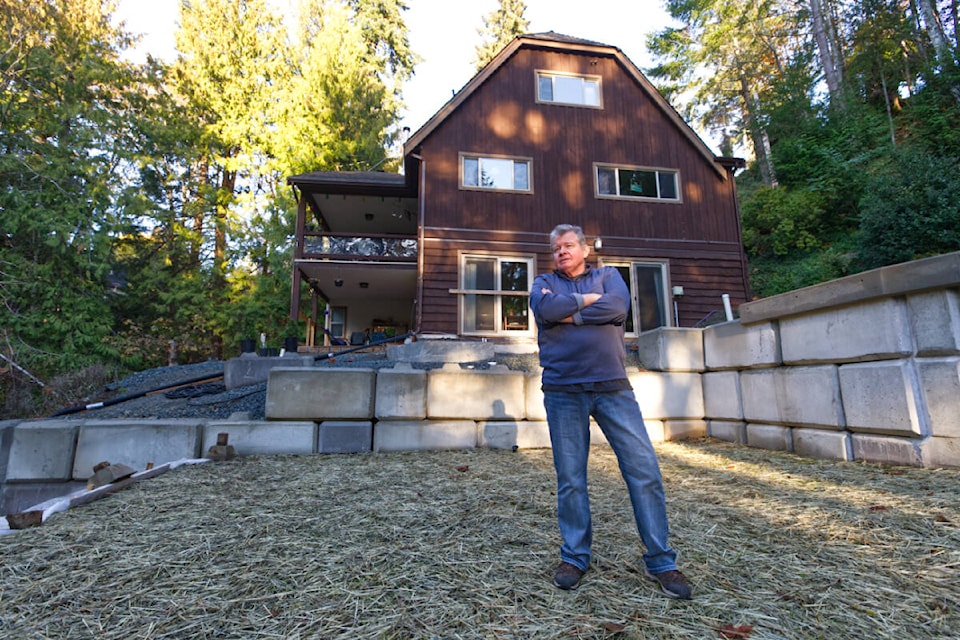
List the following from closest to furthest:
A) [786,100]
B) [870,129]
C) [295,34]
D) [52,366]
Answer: [52,366] → [870,129] → [295,34] → [786,100]

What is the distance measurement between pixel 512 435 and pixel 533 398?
1.70 ft

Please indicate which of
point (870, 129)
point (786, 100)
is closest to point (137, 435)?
point (870, 129)

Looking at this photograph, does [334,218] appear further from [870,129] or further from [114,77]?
[870,129]

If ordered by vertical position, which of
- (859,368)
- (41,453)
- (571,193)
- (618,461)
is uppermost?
(571,193)

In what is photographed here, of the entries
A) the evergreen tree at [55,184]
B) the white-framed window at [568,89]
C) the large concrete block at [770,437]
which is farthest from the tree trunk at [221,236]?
the large concrete block at [770,437]

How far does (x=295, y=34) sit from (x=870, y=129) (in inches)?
942

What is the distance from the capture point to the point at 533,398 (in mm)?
5586

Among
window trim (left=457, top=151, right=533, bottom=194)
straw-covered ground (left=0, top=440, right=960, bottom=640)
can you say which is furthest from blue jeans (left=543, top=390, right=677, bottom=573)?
window trim (left=457, top=151, right=533, bottom=194)

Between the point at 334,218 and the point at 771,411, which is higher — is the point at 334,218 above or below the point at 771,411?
above

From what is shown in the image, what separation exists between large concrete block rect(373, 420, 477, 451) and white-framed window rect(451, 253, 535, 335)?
555cm

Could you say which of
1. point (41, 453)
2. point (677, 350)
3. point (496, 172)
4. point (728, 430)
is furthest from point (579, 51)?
point (41, 453)

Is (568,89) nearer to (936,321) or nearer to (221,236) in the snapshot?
(936,321)

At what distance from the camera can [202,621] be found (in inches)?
69.0

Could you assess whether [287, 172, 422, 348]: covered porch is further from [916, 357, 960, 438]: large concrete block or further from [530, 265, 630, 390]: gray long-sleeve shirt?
[916, 357, 960, 438]: large concrete block
